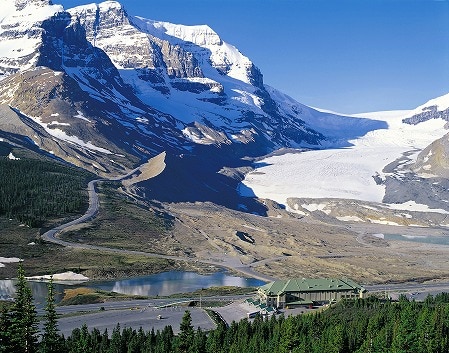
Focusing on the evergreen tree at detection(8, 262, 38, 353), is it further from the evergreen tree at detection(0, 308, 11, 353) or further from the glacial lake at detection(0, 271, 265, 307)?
the glacial lake at detection(0, 271, 265, 307)

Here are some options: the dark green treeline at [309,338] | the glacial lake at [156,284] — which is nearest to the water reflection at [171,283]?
the glacial lake at [156,284]

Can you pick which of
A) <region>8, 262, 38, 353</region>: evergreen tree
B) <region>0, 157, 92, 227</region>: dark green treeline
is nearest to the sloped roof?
<region>8, 262, 38, 353</region>: evergreen tree

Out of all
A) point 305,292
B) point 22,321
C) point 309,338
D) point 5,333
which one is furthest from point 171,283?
point 22,321

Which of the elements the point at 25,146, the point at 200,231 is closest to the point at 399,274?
the point at 200,231

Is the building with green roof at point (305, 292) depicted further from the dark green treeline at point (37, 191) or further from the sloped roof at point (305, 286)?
the dark green treeline at point (37, 191)

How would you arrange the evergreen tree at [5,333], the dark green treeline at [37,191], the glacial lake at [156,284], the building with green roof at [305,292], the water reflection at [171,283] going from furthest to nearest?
1. the dark green treeline at [37,191]
2. the water reflection at [171,283]
3. the glacial lake at [156,284]
4. the building with green roof at [305,292]
5. the evergreen tree at [5,333]
